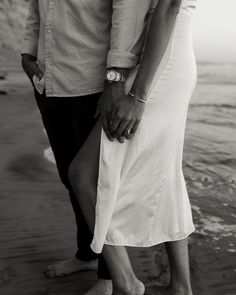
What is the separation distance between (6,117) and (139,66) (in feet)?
16.2

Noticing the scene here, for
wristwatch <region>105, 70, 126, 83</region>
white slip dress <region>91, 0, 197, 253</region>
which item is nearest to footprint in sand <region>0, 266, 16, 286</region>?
white slip dress <region>91, 0, 197, 253</region>

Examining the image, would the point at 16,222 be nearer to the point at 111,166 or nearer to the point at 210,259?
the point at 210,259

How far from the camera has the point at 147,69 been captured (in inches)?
73.0

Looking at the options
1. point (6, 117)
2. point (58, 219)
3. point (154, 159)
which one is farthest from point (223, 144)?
point (154, 159)

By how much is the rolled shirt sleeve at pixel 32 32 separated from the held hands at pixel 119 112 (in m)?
0.56

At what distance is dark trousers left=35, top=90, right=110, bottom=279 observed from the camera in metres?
2.08

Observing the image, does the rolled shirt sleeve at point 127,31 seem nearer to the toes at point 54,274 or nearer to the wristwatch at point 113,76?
the wristwatch at point 113,76

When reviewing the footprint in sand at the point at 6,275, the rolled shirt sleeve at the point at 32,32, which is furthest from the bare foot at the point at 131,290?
the rolled shirt sleeve at the point at 32,32

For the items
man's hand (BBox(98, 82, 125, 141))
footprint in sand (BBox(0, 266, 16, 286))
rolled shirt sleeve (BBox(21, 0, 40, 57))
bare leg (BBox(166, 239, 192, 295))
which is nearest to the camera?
man's hand (BBox(98, 82, 125, 141))

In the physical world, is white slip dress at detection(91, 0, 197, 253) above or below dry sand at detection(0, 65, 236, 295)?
above

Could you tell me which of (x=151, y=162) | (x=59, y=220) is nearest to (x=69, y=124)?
(x=151, y=162)

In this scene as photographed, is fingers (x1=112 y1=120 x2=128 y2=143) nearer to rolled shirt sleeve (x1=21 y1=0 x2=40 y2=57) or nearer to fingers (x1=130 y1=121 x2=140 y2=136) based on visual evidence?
fingers (x1=130 y1=121 x2=140 y2=136)

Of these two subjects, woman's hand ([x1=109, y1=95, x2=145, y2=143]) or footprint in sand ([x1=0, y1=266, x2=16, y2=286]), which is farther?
footprint in sand ([x1=0, y1=266, x2=16, y2=286])

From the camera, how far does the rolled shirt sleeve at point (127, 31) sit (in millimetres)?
1858
